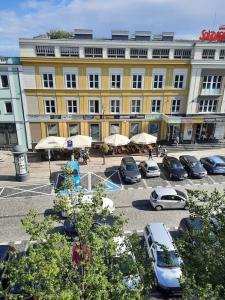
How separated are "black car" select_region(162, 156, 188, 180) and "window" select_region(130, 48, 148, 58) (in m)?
13.6

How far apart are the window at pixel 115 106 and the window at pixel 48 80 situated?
7.85m

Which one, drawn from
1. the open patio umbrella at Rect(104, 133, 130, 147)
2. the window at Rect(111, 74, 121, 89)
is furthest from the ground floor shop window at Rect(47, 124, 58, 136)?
the window at Rect(111, 74, 121, 89)

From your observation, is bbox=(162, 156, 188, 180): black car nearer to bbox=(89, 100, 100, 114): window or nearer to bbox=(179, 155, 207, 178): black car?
bbox=(179, 155, 207, 178): black car

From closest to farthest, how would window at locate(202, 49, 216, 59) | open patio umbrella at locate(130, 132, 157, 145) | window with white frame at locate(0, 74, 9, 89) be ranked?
window with white frame at locate(0, 74, 9, 89) < open patio umbrella at locate(130, 132, 157, 145) < window at locate(202, 49, 216, 59)

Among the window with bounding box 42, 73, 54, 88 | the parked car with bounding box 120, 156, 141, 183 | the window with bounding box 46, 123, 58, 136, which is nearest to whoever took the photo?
the parked car with bounding box 120, 156, 141, 183

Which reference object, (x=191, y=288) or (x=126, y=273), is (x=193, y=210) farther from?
(x=126, y=273)

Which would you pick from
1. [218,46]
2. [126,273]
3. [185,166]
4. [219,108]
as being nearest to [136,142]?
[185,166]

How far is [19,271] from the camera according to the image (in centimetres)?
672

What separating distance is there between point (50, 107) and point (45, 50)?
6765 mm

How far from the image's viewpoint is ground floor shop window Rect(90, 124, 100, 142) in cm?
3350

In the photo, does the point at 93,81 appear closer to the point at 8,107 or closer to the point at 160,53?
the point at 160,53

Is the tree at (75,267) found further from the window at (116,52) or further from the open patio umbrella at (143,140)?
the window at (116,52)

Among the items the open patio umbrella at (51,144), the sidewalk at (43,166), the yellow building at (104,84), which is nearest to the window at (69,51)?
the yellow building at (104,84)

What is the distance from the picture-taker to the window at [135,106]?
33125 millimetres
